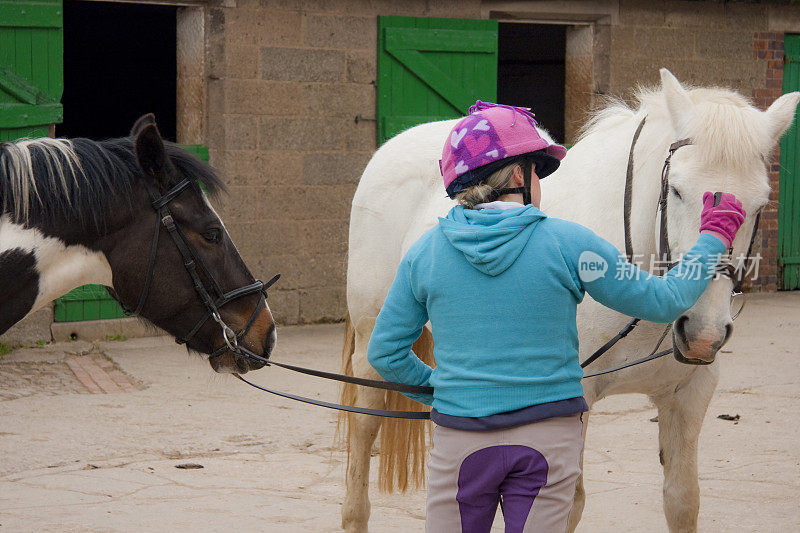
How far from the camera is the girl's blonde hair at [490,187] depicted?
2.11m

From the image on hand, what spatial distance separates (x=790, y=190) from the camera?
32.7ft

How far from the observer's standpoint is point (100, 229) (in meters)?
2.71

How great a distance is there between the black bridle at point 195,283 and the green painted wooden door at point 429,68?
525 cm

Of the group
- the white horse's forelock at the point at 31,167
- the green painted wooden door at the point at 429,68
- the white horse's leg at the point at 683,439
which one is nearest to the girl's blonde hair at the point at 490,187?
the white horse's forelock at the point at 31,167

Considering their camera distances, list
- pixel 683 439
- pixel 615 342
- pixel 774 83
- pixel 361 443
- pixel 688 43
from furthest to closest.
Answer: pixel 774 83 → pixel 688 43 → pixel 361 443 → pixel 683 439 → pixel 615 342

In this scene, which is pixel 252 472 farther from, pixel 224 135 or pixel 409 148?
pixel 224 135

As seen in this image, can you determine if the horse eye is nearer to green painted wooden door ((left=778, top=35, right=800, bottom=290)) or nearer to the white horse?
the white horse

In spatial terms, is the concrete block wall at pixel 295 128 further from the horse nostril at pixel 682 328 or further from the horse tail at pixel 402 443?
the horse nostril at pixel 682 328

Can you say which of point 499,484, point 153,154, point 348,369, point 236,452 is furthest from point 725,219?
point 236,452

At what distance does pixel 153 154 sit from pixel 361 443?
1777mm

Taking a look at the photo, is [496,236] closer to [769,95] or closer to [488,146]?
[488,146]

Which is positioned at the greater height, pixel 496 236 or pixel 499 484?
pixel 496 236

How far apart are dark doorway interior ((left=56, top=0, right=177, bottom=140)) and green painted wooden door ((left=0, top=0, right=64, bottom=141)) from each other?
469cm

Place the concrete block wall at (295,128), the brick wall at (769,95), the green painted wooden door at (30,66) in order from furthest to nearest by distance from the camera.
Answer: the brick wall at (769,95) < the concrete block wall at (295,128) < the green painted wooden door at (30,66)
